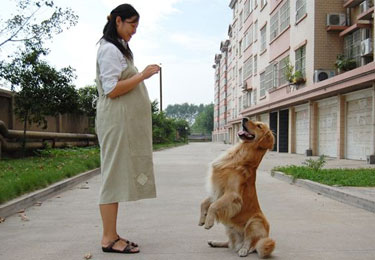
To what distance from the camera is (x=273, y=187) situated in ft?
27.8

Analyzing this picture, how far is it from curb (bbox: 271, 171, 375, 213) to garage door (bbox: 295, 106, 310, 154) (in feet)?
39.2

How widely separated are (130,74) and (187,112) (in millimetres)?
164901

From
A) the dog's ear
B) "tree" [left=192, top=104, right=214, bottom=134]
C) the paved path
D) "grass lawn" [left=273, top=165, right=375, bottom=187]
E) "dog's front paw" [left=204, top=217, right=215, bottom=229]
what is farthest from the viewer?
"tree" [left=192, top=104, right=214, bottom=134]

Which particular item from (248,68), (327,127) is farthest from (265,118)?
(327,127)

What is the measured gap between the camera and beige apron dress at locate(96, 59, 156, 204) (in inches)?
130

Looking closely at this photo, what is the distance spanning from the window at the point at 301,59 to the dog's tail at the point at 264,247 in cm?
1858

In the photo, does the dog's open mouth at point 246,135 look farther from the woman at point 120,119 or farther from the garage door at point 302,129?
the garage door at point 302,129

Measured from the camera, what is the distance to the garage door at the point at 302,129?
68.0 ft

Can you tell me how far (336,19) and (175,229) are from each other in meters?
17.1

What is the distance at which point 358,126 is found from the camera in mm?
15414

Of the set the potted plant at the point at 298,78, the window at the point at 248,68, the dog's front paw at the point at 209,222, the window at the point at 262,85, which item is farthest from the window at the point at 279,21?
the dog's front paw at the point at 209,222

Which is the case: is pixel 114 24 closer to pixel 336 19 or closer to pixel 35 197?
pixel 35 197

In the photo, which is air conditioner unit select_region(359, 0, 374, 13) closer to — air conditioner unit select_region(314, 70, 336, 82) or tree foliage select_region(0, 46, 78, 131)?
air conditioner unit select_region(314, 70, 336, 82)

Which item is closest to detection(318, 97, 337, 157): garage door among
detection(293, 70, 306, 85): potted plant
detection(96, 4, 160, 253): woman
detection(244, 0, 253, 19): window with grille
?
detection(293, 70, 306, 85): potted plant
